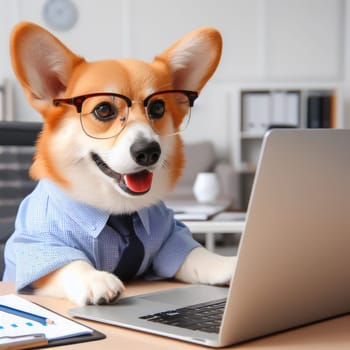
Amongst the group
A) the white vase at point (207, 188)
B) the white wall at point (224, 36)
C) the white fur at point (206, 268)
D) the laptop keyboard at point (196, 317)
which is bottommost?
the white vase at point (207, 188)

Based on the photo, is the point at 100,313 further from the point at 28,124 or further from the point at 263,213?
the point at 28,124

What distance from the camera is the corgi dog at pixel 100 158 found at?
936 mm

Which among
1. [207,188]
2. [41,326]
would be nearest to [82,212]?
[41,326]

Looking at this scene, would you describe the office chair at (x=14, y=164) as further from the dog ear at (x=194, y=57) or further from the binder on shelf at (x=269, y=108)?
the binder on shelf at (x=269, y=108)

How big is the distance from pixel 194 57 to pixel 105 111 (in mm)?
192

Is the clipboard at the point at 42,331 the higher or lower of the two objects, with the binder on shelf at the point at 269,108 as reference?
lower

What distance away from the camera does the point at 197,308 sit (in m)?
0.81

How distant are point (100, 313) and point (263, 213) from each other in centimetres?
28

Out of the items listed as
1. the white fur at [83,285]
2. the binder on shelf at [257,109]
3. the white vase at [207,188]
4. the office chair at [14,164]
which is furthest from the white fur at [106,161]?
the binder on shelf at [257,109]

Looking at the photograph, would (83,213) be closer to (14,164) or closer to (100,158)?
(100,158)

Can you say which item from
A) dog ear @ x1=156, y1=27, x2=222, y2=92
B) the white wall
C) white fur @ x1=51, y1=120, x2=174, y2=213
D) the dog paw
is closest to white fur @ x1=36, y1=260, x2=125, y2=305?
the dog paw

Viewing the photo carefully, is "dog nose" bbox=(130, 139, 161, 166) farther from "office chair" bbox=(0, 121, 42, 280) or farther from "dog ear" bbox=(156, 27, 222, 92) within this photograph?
"office chair" bbox=(0, 121, 42, 280)

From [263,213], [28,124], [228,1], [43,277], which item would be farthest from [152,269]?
[228,1]

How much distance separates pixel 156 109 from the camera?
0.99 m
